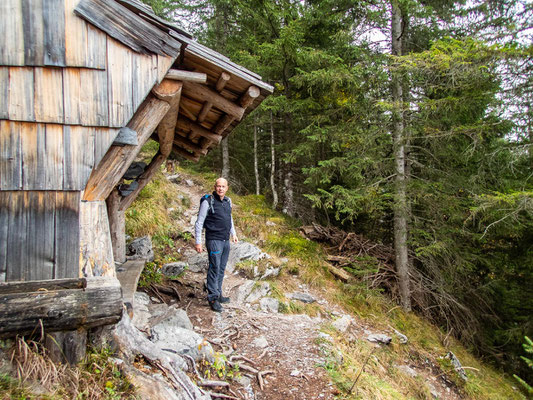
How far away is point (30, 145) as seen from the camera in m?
3.12

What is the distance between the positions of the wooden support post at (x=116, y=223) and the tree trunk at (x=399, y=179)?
6.69 metres

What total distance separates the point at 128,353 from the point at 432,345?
775 cm

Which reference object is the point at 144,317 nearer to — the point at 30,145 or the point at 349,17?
the point at 30,145

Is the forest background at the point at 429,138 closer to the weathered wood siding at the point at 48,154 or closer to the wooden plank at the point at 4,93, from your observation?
the weathered wood siding at the point at 48,154

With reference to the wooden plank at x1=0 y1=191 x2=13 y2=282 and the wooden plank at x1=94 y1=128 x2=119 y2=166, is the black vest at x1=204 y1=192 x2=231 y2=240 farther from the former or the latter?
the wooden plank at x1=0 y1=191 x2=13 y2=282

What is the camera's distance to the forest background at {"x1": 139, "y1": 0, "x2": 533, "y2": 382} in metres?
7.49

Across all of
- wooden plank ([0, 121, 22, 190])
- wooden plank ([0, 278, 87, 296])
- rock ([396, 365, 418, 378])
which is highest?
wooden plank ([0, 121, 22, 190])

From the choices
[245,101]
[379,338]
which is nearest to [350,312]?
[379,338]

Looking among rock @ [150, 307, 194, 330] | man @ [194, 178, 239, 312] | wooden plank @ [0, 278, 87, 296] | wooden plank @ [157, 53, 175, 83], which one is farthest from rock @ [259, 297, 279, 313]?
wooden plank @ [157, 53, 175, 83]

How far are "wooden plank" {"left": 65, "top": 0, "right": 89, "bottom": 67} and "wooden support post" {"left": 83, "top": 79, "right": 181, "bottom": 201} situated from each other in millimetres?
749

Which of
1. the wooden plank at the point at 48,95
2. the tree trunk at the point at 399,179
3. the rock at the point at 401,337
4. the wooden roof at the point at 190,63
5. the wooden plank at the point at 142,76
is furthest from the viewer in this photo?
the tree trunk at the point at 399,179

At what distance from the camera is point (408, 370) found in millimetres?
6723

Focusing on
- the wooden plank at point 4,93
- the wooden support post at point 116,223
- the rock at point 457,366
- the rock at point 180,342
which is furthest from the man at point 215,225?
the rock at point 457,366

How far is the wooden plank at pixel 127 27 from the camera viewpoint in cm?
325
